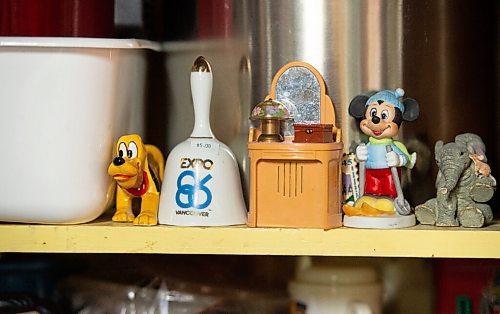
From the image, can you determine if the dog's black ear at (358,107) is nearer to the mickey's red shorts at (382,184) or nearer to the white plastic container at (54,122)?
the mickey's red shorts at (382,184)

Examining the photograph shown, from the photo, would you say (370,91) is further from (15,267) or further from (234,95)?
(15,267)

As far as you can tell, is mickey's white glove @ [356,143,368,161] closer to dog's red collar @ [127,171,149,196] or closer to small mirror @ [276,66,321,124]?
small mirror @ [276,66,321,124]

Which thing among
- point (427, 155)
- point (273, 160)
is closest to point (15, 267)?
point (273, 160)

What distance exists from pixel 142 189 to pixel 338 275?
239 mm

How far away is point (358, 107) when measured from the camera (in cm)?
92

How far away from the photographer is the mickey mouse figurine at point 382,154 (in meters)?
0.89

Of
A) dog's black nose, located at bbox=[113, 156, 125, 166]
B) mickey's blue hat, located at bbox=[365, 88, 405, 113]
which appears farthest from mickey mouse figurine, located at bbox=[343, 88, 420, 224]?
dog's black nose, located at bbox=[113, 156, 125, 166]

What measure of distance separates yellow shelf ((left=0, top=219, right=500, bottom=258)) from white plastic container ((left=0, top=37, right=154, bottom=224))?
2cm

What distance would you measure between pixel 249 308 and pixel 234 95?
261 millimetres

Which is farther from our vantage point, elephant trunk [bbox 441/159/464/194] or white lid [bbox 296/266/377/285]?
white lid [bbox 296/266/377/285]

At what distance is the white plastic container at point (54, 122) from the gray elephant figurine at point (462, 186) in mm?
335

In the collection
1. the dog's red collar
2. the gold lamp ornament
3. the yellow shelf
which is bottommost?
the yellow shelf

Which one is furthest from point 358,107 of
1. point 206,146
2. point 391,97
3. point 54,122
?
point 54,122

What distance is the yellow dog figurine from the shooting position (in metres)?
0.89
